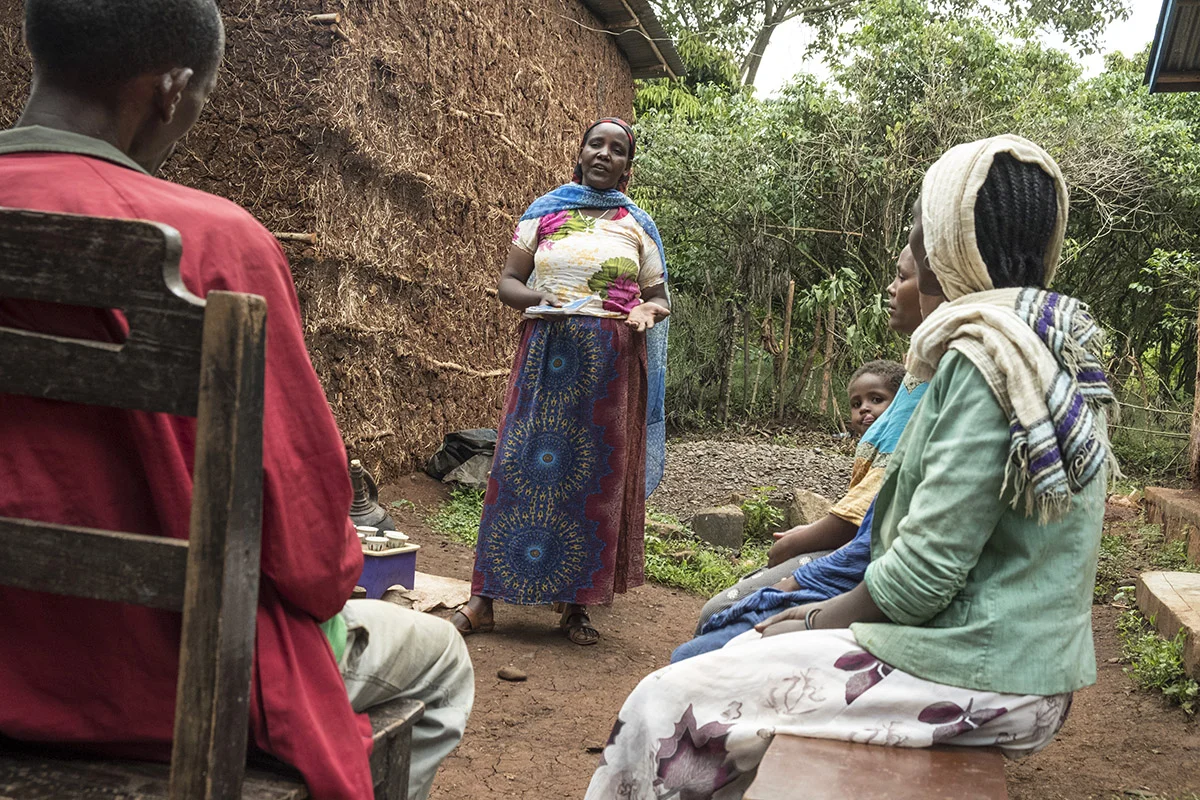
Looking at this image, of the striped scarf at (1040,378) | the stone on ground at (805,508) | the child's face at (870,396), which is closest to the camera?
the striped scarf at (1040,378)

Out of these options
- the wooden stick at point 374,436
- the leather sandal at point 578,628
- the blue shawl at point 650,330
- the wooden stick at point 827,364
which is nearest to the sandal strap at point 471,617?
the leather sandal at point 578,628

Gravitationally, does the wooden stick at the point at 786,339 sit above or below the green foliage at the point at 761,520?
above

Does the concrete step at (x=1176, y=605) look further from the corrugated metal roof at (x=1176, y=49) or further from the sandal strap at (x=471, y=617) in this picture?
the corrugated metal roof at (x=1176, y=49)

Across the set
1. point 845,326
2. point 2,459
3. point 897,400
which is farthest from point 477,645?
point 845,326

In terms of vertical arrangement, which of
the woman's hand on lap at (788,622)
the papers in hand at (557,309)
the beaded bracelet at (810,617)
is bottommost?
the woman's hand on lap at (788,622)

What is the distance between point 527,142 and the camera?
8477 mm

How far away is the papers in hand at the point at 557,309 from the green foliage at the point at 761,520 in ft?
10.9

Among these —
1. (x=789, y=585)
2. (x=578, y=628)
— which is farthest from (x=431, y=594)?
(x=789, y=585)

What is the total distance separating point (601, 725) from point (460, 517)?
3.10 metres

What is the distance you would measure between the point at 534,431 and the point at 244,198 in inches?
92.6

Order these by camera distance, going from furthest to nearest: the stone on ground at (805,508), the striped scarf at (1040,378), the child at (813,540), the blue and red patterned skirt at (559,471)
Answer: the stone on ground at (805,508), the blue and red patterned skirt at (559,471), the child at (813,540), the striped scarf at (1040,378)

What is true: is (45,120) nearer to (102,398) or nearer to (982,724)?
(102,398)

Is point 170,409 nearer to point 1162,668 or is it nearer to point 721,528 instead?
point 1162,668

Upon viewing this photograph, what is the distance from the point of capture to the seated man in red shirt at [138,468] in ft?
4.25
